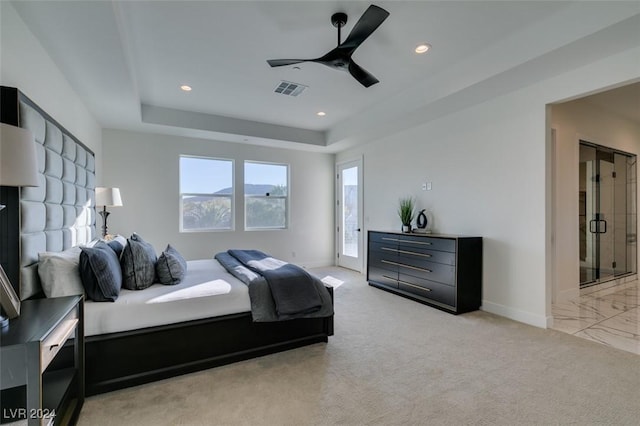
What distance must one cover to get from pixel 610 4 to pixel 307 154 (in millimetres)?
4866

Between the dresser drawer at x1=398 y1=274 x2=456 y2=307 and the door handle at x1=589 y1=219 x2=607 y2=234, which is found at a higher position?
the door handle at x1=589 y1=219 x2=607 y2=234

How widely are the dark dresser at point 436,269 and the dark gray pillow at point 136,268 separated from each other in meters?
3.11

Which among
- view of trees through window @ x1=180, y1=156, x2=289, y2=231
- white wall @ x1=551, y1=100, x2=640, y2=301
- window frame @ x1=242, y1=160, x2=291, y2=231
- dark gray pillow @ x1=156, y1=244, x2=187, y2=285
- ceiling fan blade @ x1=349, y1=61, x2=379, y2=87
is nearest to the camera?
dark gray pillow @ x1=156, y1=244, x2=187, y2=285

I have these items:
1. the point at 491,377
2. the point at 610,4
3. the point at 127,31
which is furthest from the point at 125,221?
the point at 610,4

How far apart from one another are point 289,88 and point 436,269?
299 centimetres

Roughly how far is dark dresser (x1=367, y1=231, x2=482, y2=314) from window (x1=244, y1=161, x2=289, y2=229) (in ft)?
8.12

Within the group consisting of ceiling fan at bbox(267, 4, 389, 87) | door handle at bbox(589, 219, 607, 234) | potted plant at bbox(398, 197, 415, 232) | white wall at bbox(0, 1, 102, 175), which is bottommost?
door handle at bbox(589, 219, 607, 234)

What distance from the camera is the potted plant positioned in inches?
176

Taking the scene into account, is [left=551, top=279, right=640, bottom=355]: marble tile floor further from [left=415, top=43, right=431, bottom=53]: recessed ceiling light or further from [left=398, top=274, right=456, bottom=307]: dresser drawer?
Answer: [left=415, top=43, right=431, bottom=53]: recessed ceiling light

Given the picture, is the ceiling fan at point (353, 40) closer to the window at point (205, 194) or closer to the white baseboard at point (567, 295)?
the window at point (205, 194)

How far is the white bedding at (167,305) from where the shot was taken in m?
1.98

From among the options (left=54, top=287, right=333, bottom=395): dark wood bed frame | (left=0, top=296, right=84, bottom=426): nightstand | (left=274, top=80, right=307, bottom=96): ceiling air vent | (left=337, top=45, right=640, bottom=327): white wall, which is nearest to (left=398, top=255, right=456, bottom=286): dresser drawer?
(left=337, top=45, right=640, bottom=327): white wall

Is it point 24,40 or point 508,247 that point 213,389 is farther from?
point 508,247

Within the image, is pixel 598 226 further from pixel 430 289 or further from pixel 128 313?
pixel 128 313
